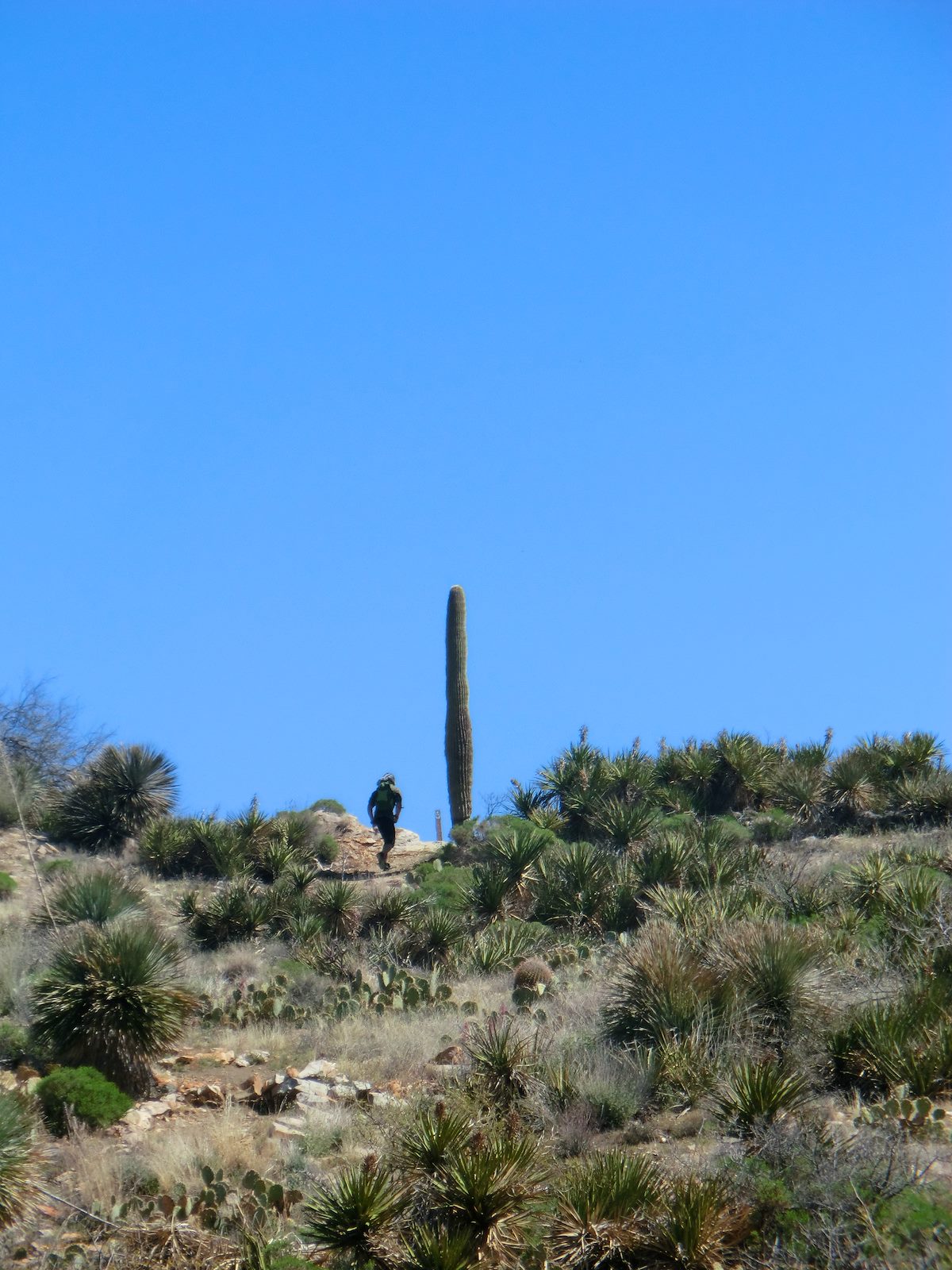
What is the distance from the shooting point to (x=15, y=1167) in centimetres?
1064

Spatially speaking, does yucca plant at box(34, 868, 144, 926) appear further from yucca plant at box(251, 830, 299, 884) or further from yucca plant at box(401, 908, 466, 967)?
yucca plant at box(251, 830, 299, 884)

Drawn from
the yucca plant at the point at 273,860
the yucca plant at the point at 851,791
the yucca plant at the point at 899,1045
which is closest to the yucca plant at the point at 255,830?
the yucca plant at the point at 273,860

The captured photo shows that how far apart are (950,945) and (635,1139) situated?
169 inches

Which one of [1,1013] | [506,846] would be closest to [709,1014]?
[1,1013]

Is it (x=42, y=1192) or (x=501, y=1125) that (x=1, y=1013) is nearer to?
(x=42, y=1192)

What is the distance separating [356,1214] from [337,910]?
1256 cm

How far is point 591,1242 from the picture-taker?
936cm

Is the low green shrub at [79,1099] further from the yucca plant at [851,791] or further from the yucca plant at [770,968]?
the yucca plant at [851,791]

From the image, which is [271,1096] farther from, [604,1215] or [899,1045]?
[899,1045]

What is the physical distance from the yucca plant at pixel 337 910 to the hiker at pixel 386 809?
5.63 m

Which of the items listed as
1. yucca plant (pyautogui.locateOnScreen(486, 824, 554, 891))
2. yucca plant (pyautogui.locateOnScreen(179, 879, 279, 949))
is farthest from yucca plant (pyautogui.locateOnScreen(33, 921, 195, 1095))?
yucca plant (pyautogui.locateOnScreen(486, 824, 554, 891))

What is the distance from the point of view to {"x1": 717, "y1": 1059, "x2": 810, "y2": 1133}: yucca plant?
10.8 metres

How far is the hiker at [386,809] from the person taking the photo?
28453 millimetres

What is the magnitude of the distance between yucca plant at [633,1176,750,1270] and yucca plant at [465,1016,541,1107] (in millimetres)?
2764
